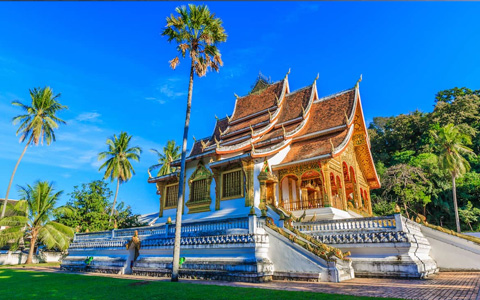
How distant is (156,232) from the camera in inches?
563

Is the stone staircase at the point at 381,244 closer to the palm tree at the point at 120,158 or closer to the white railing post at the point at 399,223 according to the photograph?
the white railing post at the point at 399,223

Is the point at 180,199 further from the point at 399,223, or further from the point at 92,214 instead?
the point at 92,214

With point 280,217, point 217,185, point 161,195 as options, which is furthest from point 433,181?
point 161,195

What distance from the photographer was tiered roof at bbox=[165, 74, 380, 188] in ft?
55.7

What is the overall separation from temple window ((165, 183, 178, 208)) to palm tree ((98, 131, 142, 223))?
50.0 ft

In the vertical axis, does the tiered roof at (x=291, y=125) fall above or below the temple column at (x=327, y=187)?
above

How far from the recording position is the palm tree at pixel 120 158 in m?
35.0

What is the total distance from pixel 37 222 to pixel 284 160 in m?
19.9

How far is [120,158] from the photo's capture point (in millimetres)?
35625

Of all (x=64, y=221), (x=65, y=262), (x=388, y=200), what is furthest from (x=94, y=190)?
(x=388, y=200)

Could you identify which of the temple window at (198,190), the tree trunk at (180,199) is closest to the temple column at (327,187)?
the tree trunk at (180,199)

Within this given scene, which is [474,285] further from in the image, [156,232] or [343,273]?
[156,232]

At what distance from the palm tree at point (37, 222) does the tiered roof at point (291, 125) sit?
1161 centimetres

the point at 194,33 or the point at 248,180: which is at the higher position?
the point at 194,33
